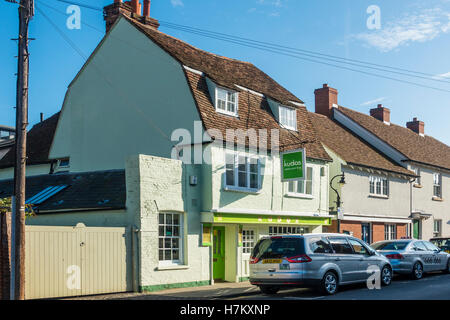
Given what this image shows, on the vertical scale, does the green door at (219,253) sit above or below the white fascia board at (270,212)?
below

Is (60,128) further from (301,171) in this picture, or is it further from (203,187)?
(301,171)

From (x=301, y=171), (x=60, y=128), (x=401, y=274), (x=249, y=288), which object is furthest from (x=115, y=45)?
(x=401, y=274)

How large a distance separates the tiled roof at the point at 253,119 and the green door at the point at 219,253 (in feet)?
12.0

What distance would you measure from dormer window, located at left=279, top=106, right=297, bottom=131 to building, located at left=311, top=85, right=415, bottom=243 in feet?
10.7

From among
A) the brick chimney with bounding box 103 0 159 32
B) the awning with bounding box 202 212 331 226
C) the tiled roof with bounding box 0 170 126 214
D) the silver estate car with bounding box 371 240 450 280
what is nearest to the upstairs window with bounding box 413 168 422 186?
the awning with bounding box 202 212 331 226

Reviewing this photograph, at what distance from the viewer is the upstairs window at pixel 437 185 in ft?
116

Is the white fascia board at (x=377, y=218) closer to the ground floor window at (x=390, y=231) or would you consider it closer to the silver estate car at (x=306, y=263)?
the ground floor window at (x=390, y=231)

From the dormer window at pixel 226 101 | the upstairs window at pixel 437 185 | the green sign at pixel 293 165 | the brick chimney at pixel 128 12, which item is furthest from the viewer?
the upstairs window at pixel 437 185

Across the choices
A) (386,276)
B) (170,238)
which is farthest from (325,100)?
(170,238)

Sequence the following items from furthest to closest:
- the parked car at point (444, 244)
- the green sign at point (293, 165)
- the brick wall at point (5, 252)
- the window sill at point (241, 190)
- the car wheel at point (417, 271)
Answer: the parked car at point (444, 244), the green sign at point (293, 165), the car wheel at point (417, 271), the window sill at point (241, 190), the brick wall at point (5, 252)

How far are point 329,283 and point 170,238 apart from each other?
17.0 feet

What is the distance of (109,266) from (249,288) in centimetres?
450

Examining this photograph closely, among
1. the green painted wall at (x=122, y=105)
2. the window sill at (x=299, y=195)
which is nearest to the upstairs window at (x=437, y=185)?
the window sill at (x=299, y=195)

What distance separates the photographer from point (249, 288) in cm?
1784
